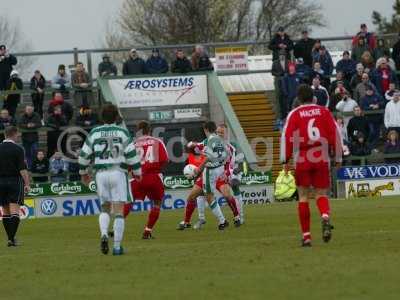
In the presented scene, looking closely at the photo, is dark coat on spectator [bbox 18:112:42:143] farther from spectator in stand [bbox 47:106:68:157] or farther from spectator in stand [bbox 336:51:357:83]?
spectator in stand [bbox 336:51:357:83]

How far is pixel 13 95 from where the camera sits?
119 feet

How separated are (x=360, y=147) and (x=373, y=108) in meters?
1.45

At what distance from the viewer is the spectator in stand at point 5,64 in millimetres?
35875

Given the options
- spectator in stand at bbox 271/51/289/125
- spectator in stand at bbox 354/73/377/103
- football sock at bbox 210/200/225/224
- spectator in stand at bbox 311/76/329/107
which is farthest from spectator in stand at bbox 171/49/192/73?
football sock at bbox 210/200/225/224

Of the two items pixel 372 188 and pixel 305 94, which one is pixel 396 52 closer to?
pixel 372 188

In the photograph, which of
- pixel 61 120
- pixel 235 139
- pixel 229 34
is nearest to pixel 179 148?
pixel 235 139

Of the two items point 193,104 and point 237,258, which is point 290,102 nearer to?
point 193,104

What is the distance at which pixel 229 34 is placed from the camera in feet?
251

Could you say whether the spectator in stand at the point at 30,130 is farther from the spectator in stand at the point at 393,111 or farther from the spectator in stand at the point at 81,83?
the spectator in stand at the point at 393,111

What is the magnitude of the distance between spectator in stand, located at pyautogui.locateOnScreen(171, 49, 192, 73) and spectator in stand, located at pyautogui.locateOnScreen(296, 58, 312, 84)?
388 cm

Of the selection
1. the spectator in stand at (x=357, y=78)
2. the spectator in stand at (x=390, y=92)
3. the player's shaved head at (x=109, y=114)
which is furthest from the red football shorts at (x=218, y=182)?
the spectator in stand at (x=357, y=78)

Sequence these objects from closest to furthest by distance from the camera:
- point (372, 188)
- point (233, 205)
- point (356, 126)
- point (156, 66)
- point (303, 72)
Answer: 1. point (233, 205)
2. point (372, 188)
3. point (356, 126)
4. point (303, 72)
5. point (156, 66)

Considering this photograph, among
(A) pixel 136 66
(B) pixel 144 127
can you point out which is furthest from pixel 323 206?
(A) pixel 136 66

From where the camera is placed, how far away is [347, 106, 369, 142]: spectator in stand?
3591 centimetres
